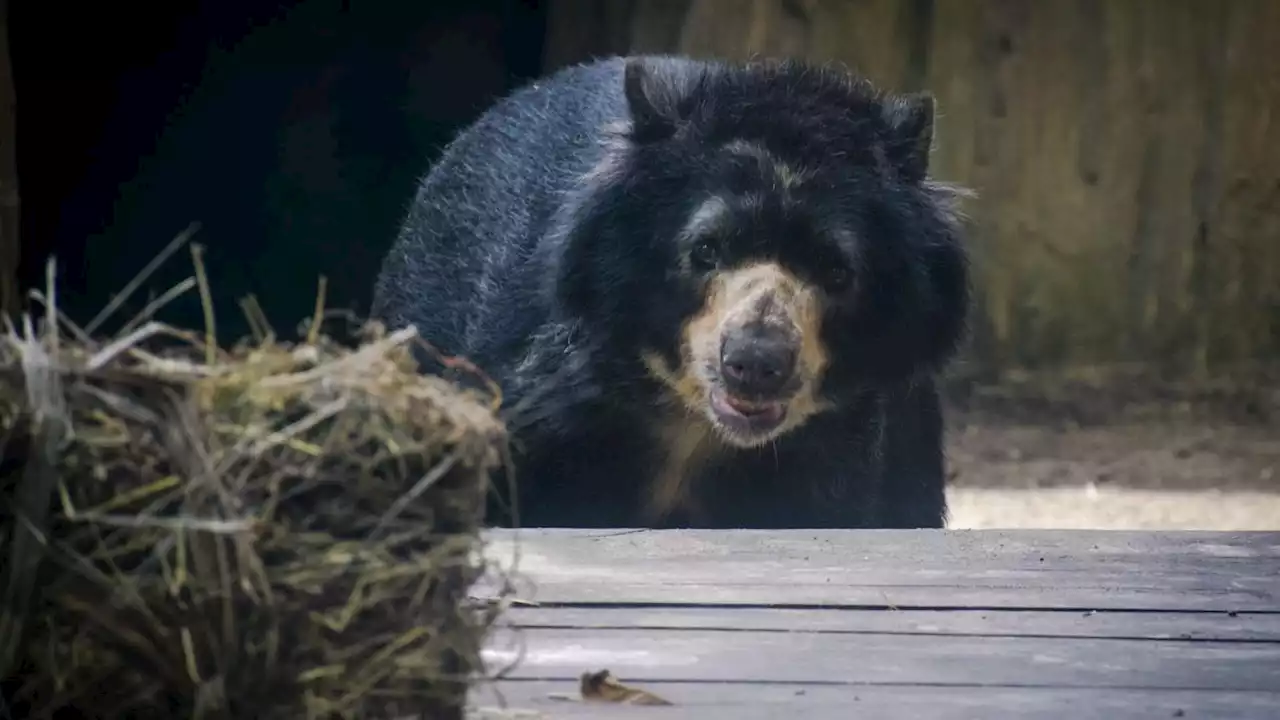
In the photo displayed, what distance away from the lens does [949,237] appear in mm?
4223

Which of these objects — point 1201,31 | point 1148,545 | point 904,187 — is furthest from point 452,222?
point 1201,31

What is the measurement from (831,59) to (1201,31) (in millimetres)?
1445

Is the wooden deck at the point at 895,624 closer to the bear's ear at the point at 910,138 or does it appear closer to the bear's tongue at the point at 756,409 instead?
the bear's tongue at the point at 756,409

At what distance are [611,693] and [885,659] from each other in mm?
382

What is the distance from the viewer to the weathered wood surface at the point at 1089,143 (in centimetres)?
671

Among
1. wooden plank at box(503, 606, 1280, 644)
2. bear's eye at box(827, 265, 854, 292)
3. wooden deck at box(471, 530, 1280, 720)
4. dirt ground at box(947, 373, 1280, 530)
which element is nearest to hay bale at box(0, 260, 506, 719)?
wooden deck at box(471, 530, 1280, 720)

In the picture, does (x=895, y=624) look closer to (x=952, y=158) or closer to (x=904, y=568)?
(x=904, y=568)

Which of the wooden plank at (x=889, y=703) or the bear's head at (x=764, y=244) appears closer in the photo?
the wooden plank at (x=889, y=703)

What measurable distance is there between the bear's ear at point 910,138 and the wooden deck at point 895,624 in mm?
1394

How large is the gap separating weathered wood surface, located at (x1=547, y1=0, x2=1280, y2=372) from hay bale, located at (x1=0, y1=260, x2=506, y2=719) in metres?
5.13

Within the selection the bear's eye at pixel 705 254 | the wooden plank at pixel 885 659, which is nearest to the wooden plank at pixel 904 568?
the wooden plank at pixel 885 659

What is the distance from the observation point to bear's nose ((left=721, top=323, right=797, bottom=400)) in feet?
12.0

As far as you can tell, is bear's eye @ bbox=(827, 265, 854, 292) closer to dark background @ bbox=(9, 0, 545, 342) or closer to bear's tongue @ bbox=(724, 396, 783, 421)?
bear's tongue @ bbox=(724, 396, 783, 421)

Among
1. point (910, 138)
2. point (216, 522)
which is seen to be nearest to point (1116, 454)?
point (910, 138)
